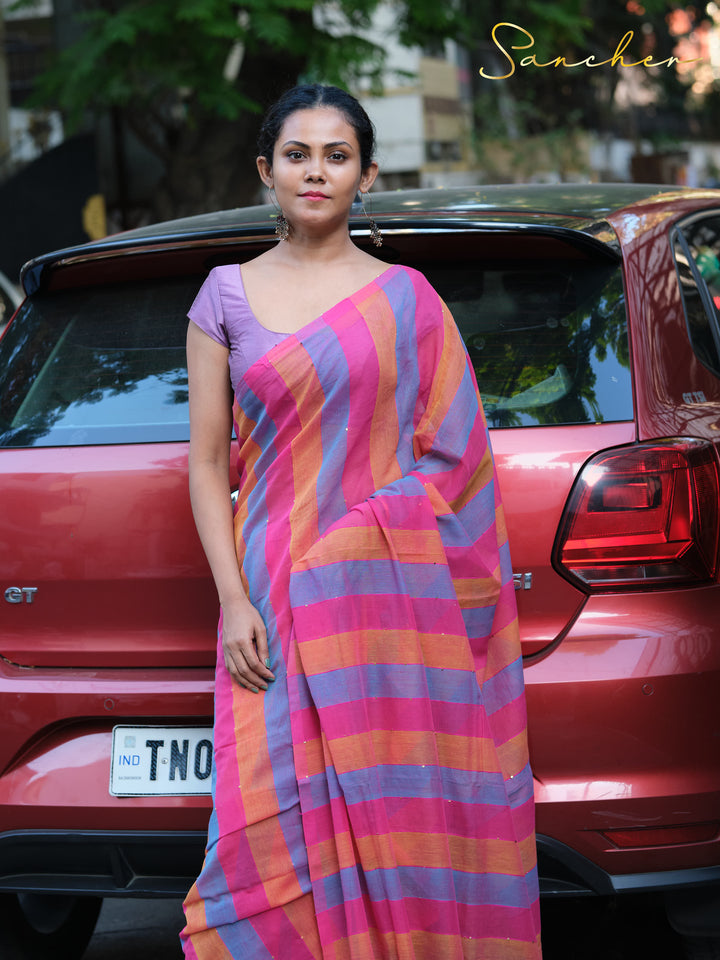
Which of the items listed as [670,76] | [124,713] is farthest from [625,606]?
[670,76]

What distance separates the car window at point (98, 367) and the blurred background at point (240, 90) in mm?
506

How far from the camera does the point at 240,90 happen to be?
9.02m

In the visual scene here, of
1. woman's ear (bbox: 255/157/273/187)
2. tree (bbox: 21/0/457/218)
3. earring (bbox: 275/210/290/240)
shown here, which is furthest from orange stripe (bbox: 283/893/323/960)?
tree (bbox: 21/0/457/218)

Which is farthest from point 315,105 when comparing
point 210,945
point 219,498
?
point 210,945

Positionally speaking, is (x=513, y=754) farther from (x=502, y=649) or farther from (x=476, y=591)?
(x=476, y=591)

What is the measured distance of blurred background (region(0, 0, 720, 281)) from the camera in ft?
26.4

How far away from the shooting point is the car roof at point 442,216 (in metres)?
2.35

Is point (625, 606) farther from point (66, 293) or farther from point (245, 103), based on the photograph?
point (245, 103)

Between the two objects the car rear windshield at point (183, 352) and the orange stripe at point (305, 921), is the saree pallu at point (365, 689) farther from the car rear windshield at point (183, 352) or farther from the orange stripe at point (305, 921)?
the car rear windshield at point (183, 352)

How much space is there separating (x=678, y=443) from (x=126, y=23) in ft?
21.7

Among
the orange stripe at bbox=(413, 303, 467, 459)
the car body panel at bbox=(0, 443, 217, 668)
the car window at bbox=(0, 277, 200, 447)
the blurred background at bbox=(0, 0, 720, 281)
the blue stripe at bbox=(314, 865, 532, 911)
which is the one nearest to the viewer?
the blue stripe at bbox=(314, 865, 532, 911)

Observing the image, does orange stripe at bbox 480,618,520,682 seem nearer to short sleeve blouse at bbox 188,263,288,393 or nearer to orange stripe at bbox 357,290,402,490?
orange stripe at bbox 357,290,402,490

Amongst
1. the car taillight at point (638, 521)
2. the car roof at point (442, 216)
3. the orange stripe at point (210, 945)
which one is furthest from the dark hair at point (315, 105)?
the orange stripe at point (210, 945)

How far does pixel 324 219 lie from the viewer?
2.04 metres
